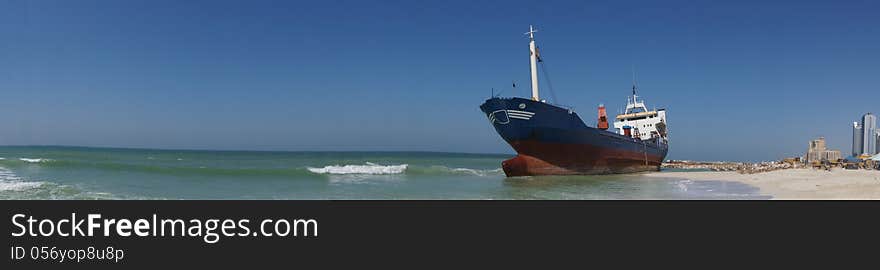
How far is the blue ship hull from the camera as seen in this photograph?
62.1 feet

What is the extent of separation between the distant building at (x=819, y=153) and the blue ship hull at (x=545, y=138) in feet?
108

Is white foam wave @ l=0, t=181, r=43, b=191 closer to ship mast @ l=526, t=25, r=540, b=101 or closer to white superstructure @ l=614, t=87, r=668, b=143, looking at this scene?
ship mast @ l=526, t=25, r=540, b=101

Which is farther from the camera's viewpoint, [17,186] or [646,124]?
[646,124]

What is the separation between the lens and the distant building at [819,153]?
135 ft

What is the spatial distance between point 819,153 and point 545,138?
132 ft

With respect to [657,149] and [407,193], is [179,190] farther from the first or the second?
[657,149]

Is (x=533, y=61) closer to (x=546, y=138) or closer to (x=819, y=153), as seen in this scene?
(x=546, y=138)

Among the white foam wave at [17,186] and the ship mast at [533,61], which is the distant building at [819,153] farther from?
the white foam wave at [17,186]

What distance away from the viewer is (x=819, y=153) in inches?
1684

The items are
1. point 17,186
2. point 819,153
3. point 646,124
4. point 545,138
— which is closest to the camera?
point 17,186

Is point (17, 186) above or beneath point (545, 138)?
beneath

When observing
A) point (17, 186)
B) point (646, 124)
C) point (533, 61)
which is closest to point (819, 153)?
point (646, 124)

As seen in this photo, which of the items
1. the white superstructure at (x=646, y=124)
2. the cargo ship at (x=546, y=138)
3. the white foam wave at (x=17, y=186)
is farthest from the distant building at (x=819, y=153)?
the white foam wave at (x=17, y=186)
